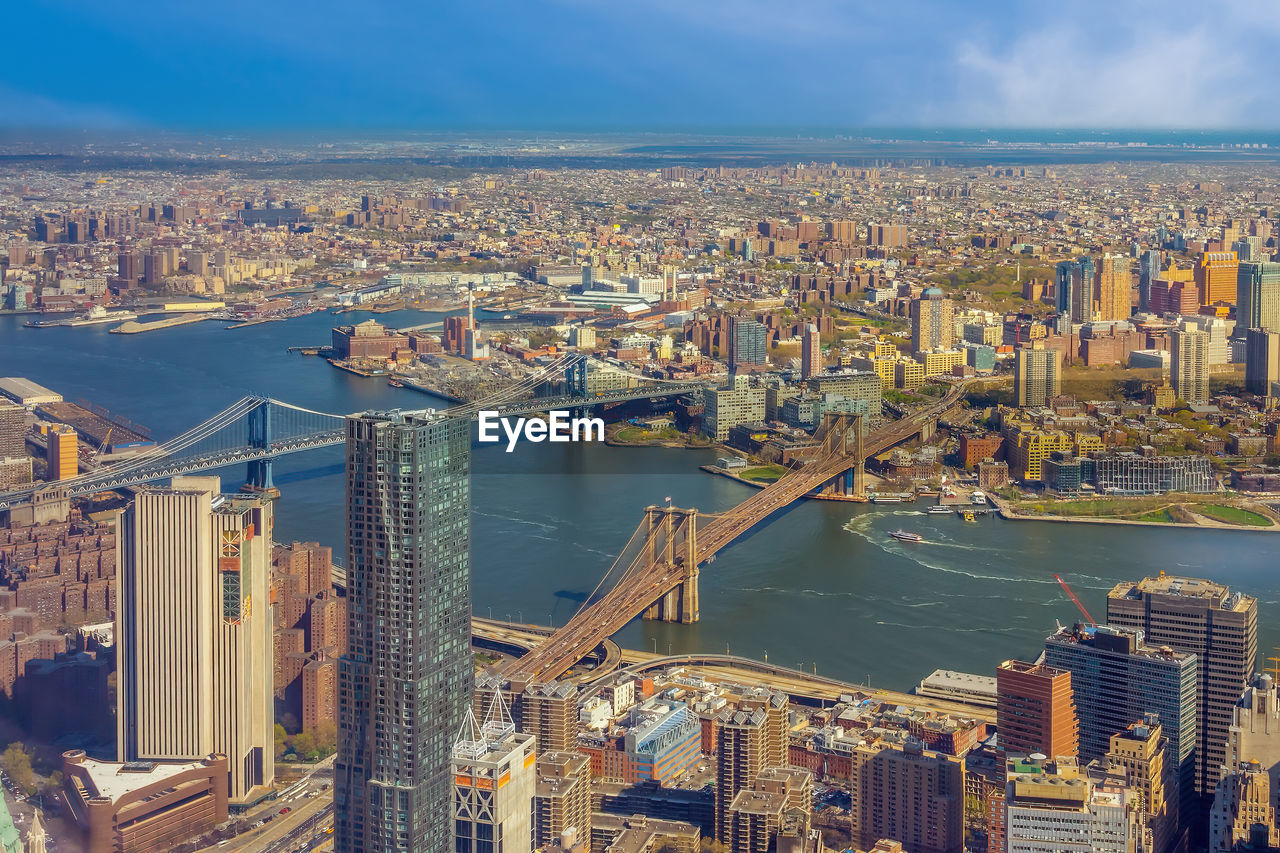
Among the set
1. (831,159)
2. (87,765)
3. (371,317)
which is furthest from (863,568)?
(831,159)

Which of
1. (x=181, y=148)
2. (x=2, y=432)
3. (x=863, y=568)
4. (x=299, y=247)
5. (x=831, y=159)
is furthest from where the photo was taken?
(x=831, y=159)

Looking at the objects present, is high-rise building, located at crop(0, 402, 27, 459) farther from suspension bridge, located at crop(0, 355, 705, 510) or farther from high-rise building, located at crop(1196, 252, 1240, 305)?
high-rise building, located at crop(1196, 252, 1240, 305)

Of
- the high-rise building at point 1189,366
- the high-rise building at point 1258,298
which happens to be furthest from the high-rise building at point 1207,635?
the high-rise building at point 1258,298

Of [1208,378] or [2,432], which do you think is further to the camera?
[1208,378]

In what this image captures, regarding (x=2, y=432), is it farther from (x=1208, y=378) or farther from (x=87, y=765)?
(x=1208, y=378)

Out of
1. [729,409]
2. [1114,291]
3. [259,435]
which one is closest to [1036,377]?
[729,409]

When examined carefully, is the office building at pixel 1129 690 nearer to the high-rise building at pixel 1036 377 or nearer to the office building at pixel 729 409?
the office building at pixel 729 409
